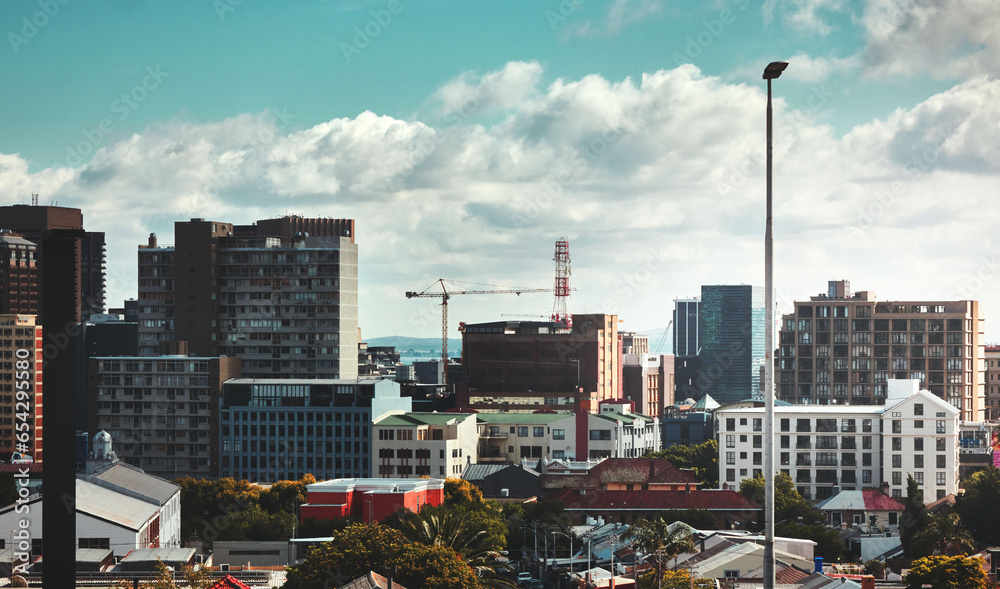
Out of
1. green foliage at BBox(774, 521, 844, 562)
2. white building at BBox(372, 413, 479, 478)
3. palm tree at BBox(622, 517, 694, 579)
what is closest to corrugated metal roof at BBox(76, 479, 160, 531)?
palm tree at BBox(622, 517, 694, 579)

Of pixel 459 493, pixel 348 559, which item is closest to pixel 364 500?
pixel 459 493

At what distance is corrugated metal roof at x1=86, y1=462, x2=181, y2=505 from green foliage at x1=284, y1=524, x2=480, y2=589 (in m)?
48.0

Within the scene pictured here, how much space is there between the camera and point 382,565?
2657 inches

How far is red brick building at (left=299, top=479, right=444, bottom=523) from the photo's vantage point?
114562 mm

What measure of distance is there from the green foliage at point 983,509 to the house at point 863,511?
8.79 m

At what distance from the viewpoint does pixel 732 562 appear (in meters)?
80.2

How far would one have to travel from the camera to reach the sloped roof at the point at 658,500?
125625mm

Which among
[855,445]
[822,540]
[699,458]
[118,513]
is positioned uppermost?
[118,513]

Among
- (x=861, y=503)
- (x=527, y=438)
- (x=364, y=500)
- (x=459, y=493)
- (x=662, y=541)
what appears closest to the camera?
(x=662, y=541)

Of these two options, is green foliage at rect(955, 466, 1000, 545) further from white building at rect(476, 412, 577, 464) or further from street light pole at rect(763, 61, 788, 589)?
street light pole at rect(763, 61, 788, 589)

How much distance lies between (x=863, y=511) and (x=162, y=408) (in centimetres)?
11662

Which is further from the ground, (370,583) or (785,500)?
(370,583)

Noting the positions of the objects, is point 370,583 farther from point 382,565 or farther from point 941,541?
point 941,541

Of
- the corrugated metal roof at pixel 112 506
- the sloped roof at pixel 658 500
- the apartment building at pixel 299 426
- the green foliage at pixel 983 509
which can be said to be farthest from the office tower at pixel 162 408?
the green foliage at pixel 983 509
